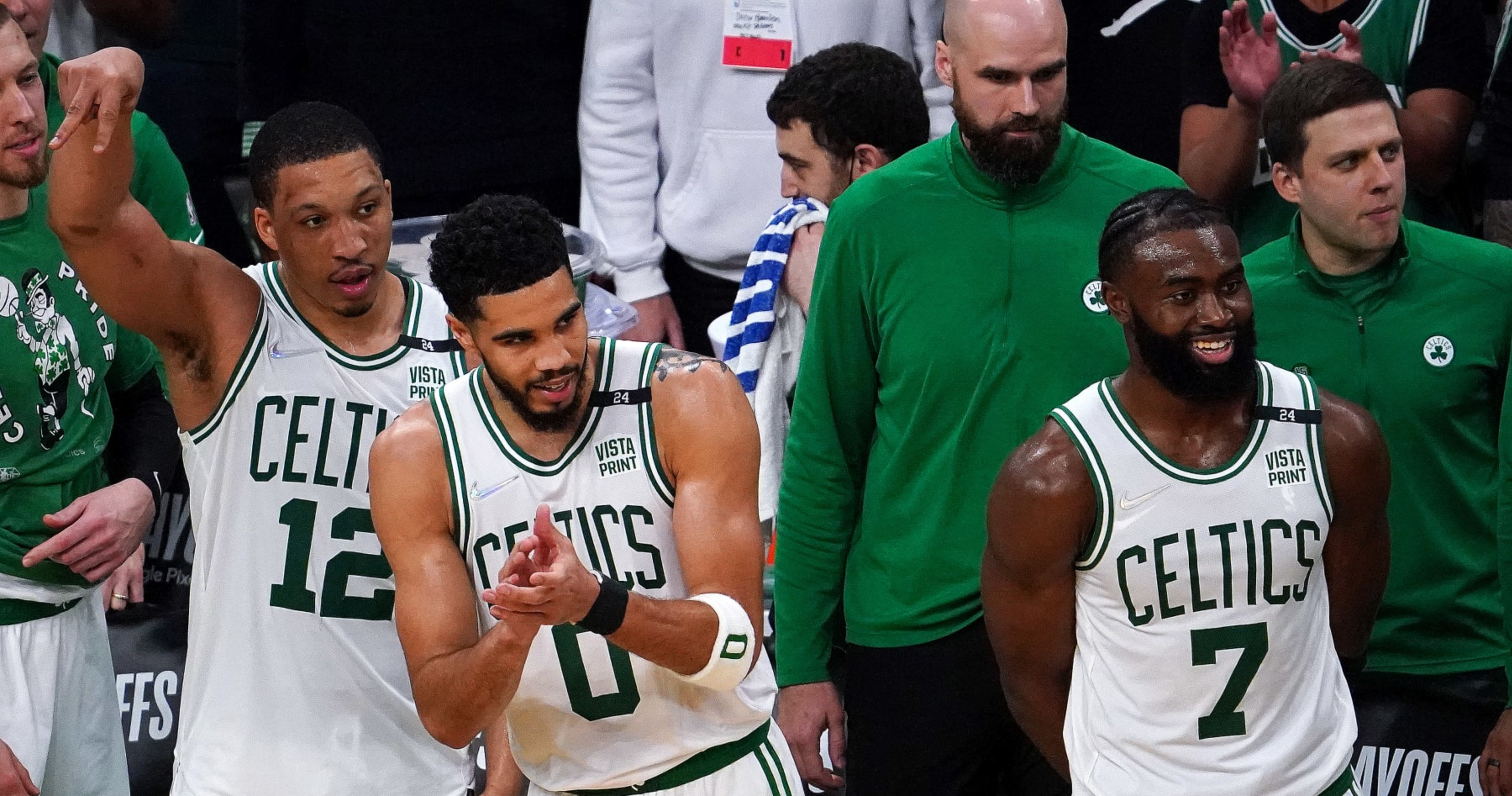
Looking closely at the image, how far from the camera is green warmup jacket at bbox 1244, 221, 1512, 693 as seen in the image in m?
4.18

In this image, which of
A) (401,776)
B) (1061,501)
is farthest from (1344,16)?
(401,776)

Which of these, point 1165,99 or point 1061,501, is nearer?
point 1061,501

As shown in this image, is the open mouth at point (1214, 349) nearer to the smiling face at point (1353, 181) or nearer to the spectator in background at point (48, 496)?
the smiling face at point (1353, 181)

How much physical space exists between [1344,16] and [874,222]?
185 centimetres

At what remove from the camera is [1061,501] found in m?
3.49

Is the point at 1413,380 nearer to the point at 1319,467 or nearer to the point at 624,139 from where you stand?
the point at 1319,467

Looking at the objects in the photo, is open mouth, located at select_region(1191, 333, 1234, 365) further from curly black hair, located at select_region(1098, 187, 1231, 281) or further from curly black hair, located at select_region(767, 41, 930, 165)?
curly black hair, located at select_region(767, 41, 930, 165)

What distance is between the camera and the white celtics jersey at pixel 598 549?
3600mm

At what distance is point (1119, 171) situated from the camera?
13.2ft

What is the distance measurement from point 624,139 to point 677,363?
96.9 inches

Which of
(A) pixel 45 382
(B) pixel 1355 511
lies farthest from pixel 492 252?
(B) pixel 1355 511

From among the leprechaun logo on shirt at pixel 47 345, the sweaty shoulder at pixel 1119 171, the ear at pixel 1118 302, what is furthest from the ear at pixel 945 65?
the leprechaun logo on shirt at pixel 47 345

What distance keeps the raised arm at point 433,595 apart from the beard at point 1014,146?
1220mm

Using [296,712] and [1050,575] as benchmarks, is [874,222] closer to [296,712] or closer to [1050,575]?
[1050,575]
